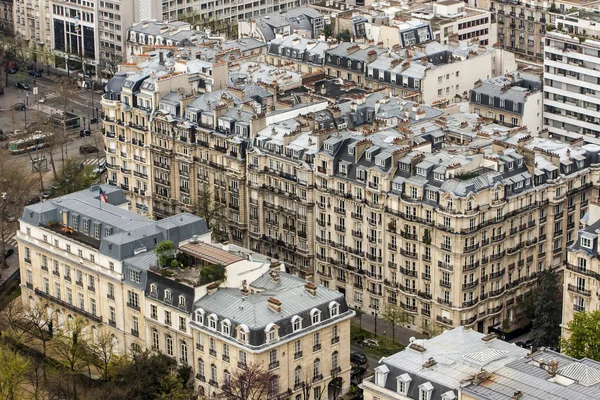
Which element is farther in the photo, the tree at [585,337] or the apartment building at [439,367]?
the tree at [585,337]

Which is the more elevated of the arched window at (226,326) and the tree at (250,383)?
the arched window at (226,326)

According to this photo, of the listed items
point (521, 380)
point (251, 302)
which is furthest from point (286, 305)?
point (521, 380)

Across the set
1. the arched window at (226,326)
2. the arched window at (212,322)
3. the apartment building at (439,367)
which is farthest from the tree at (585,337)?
the arched window at (212,322)

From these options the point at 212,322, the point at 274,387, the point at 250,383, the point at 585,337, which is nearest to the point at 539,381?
the point at 585,337

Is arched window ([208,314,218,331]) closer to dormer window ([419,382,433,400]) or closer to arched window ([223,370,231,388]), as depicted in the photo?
arched window ([223,370,231,388])

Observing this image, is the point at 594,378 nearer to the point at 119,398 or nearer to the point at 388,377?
the point at 388,377

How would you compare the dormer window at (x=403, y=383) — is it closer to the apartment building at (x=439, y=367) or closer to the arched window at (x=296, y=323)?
the apartment building at (x=439, y=367)

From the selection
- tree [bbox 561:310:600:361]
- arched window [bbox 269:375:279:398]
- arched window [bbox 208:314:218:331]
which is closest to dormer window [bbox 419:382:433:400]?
arched window [bbox 269:375:279:398]
